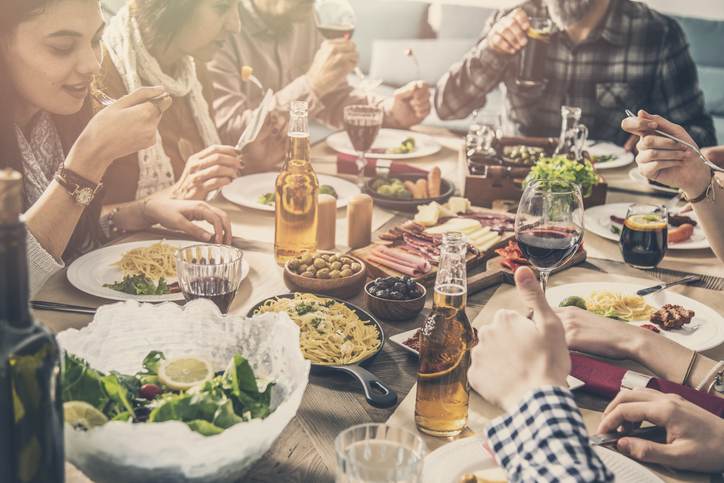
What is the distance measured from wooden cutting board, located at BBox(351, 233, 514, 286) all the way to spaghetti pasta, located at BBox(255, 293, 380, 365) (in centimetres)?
23

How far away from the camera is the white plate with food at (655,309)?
1.41m

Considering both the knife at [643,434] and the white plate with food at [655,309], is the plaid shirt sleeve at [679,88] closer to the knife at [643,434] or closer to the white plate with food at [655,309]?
the white plate with food at [655,309]

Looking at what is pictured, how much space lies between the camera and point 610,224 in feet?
6.71

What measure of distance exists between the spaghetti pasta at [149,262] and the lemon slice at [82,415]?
672 millimetres

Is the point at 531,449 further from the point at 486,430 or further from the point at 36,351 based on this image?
the point at 36,351

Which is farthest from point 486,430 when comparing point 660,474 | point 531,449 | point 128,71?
point 128,71

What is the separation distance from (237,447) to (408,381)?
0.43 meters

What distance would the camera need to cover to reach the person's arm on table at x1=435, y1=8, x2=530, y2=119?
3008 mm

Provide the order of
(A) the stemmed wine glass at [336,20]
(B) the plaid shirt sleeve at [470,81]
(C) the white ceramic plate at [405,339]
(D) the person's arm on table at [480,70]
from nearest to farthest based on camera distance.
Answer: (C) the white ceramic plate at [405,339]
(A) the stemmed wine glass at [336,20]
(D) the person's arm on table at [480,70]
(B) the plaid shirt sleeve at [470,81]

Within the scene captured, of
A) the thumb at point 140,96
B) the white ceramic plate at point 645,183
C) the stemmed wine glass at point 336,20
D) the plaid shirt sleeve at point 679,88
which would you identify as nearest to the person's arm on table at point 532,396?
the thumb at point 140,96

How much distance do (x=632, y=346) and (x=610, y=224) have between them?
0.79m

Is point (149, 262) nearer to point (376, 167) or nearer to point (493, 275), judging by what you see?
point (493, 275)

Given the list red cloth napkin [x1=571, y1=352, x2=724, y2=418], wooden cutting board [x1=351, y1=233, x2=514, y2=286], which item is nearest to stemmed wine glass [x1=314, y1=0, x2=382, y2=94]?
wooden cutting board [x1=351, y1=233, x2=514, y2=286]

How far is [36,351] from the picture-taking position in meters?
0.74
